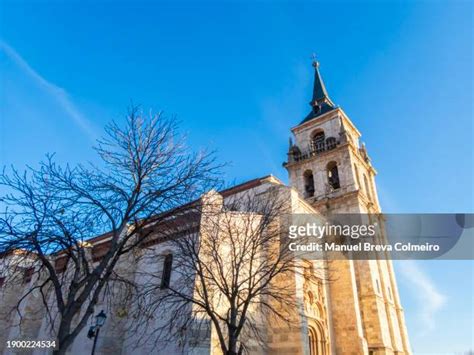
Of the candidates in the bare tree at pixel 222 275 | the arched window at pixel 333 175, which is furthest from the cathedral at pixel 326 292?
the bare tree at pixel 222 275

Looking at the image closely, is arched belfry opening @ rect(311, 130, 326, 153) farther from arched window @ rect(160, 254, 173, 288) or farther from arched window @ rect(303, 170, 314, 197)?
arched window @ rect(160, 254, 173, 288)

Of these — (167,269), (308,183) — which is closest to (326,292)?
(167,269)

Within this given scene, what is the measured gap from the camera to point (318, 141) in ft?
102

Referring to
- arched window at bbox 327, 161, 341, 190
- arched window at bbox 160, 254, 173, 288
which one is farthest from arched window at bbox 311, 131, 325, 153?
arched window at bbox 160, 254, 173, 288

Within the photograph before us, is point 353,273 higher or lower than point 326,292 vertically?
higher

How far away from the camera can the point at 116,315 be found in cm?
1570

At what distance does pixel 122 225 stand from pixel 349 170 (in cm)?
2135

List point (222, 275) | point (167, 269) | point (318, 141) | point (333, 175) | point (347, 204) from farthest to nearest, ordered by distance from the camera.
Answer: point (318, 141), point (333, 175), point (347, 204), point (167, 269), point (222, 275)

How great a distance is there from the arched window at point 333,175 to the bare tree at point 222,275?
12.7 meters

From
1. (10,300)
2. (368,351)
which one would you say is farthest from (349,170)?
(10,300)

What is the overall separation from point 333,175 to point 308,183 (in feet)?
7.49

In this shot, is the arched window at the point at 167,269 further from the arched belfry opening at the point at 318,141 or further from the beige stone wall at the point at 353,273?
the arched belfry opening at the point at 318,141

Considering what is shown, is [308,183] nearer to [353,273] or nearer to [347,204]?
[347,204]

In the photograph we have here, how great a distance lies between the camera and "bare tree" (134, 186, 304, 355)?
34.4 feet
